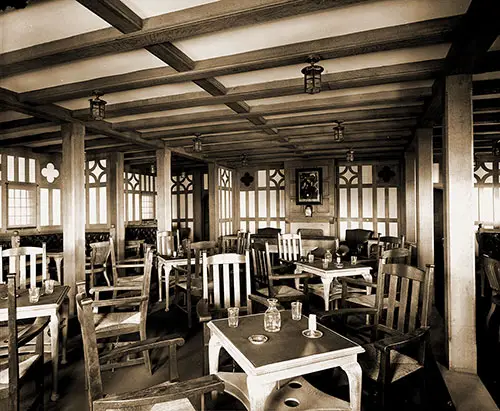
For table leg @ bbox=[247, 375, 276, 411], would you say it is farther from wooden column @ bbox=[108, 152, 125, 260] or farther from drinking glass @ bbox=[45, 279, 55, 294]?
wooden column @ bbox=[108, 152, 125, 260]

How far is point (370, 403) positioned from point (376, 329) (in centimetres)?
54

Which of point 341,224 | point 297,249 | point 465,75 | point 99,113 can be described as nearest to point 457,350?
point 465,75

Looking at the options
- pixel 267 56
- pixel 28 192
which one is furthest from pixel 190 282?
pixel 28 192

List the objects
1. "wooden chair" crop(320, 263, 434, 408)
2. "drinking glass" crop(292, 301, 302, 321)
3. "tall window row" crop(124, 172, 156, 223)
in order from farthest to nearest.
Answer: "tall window row" crop(124, 172, 156, 223), "drinking glass" crop(292, 301, 302, 321), "wooden chair" crop(320, 263, 434, 408)

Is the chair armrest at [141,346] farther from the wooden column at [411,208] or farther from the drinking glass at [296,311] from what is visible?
the wooden column at [411,208]

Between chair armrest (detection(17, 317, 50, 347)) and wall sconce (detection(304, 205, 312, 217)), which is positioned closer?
chair armrest (detection(17, 317, 50, 347))

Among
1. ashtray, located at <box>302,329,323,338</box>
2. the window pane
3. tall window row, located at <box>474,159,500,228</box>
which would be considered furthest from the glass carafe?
tall window row, located at <box>474,159,500,228</box>

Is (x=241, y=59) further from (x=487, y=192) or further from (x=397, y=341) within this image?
(x=487, y=192)

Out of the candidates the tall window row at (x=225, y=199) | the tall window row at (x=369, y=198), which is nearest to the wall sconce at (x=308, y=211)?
the tall window row at (x=369, y=198)

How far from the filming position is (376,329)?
2.74 meters

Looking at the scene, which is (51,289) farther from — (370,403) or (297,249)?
(297,249)

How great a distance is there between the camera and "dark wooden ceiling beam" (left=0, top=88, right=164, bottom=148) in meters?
4.04

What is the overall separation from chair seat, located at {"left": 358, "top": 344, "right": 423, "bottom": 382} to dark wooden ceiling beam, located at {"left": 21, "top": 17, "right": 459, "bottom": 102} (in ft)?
7.49

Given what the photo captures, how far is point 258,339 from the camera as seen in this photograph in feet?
6.60
